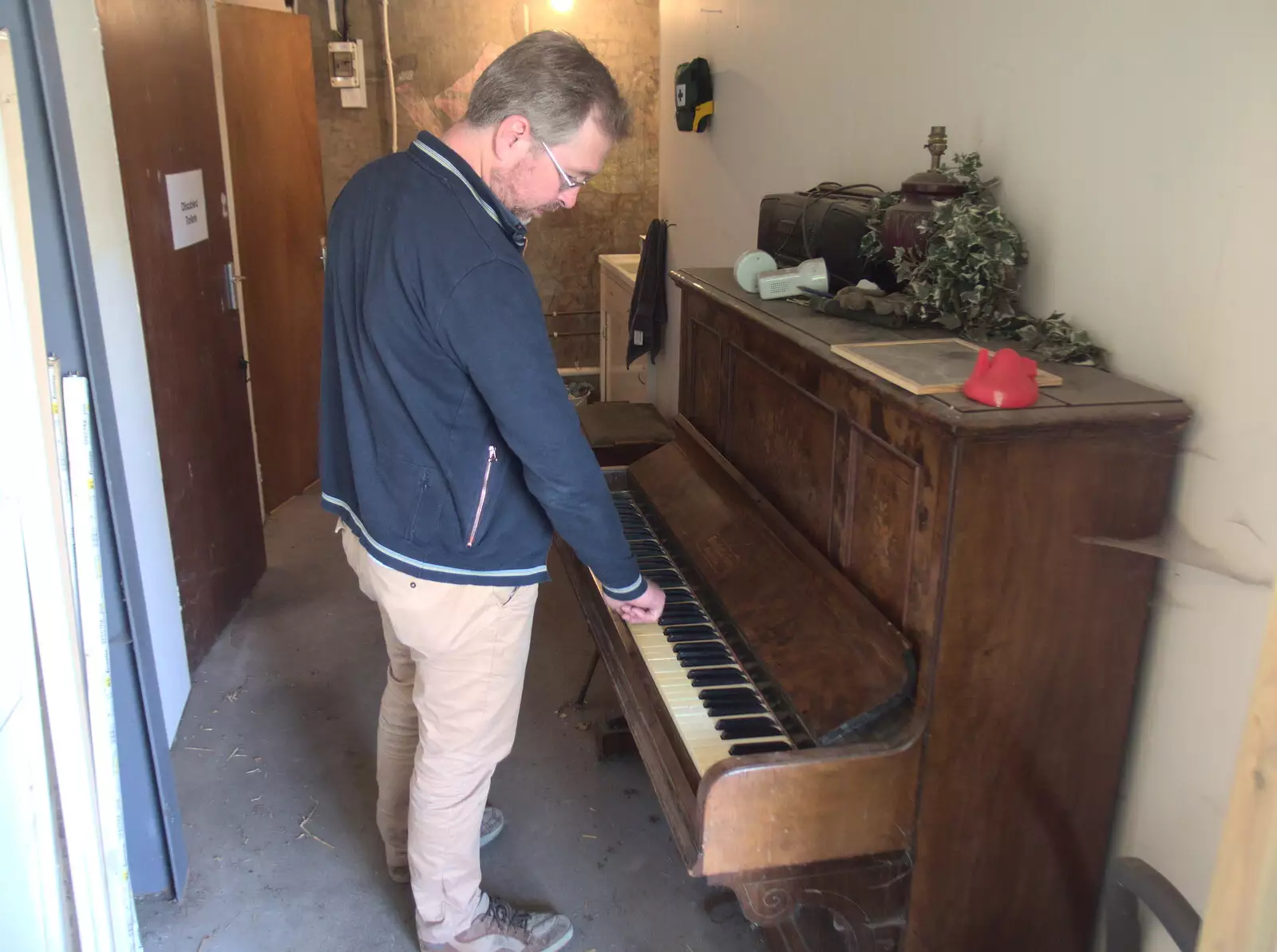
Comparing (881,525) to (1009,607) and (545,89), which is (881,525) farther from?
(545,89)

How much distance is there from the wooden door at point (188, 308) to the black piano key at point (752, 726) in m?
1.95

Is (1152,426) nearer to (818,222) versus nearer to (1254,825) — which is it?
(1254,825)

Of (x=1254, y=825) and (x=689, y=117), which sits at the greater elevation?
(x=689, y=117)

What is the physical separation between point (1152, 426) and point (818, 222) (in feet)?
3.00

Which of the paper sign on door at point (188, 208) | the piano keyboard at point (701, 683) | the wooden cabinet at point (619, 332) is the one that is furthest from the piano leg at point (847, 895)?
the wooden cabinet at point (619, 332)

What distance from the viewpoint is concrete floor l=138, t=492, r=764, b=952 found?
2.07 metres

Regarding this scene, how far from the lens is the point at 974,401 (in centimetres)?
129

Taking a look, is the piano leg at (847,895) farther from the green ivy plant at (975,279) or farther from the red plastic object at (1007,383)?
the green ivy plant at (975,279)

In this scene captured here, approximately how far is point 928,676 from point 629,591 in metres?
0.53

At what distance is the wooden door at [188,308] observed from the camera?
2.63 meters

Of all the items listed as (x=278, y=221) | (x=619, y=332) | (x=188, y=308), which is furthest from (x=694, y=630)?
(x=278, y=221)

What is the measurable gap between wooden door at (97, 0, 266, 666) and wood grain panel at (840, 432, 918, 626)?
2047 mm

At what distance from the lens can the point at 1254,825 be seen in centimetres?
70

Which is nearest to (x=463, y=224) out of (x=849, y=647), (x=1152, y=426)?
(x=849, y=647)
